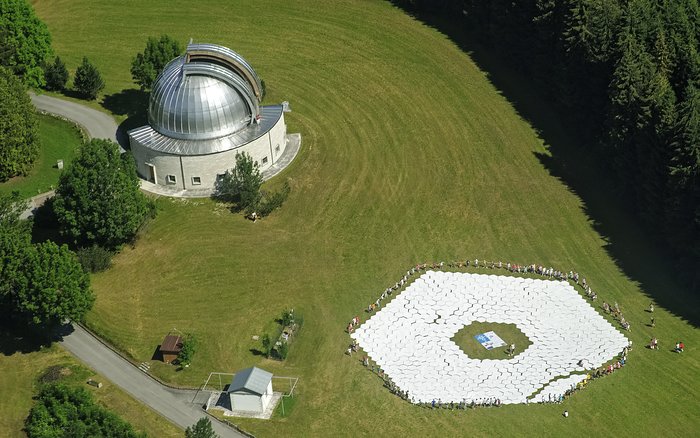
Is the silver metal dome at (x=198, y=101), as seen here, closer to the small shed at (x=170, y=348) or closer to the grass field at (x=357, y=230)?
the grass field at (x=357, y=230)

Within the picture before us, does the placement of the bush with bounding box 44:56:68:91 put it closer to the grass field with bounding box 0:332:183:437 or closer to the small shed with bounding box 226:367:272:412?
the grass field with bounding box 0:332:183:437

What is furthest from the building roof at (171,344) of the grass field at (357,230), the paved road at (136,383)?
the paved road at (136,383)

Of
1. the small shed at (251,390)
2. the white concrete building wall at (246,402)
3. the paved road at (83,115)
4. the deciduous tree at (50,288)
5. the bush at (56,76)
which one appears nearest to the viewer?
the small shed at (251,390)

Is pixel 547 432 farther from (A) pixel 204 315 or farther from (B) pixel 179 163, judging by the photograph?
(B) pixel 179 163

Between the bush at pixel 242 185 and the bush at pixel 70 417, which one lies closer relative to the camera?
the bush at pixel 70 417

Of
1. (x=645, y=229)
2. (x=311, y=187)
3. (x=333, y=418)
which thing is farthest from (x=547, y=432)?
(x=311, y=187)

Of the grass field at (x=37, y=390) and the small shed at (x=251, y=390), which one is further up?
the small shed at (x=251, y=390)

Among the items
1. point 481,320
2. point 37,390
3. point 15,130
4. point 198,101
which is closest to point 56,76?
point 15,130

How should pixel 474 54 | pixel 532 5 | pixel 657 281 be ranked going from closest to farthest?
pixel 657 281 → pixel 532 5 → pixel 474 54
